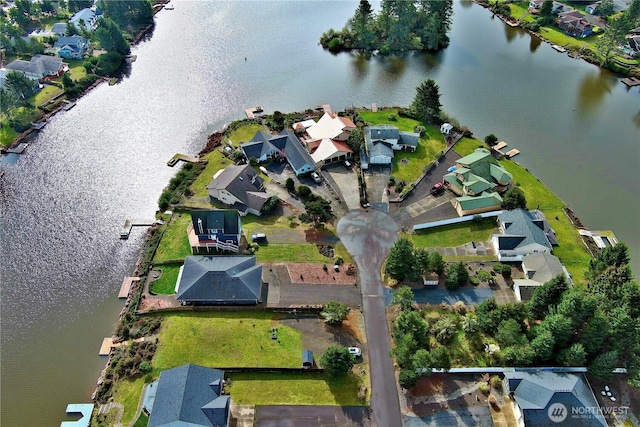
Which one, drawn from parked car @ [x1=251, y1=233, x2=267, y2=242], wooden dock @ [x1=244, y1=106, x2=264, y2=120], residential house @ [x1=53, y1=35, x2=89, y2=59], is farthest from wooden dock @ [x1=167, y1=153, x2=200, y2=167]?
residential house @ [x1=53, y1=35, x2=89, y2=59]

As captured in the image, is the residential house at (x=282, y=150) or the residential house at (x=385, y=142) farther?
the residential house at (x=385, y=142)

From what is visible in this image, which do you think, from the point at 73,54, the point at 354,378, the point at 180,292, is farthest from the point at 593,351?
the point at 73,54

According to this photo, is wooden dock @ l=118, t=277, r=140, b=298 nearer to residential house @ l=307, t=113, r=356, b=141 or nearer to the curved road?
the curved road

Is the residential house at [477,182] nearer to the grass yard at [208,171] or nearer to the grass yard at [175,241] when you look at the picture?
the grass yard at [208,171]

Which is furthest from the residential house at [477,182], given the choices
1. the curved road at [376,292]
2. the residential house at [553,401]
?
the residential house at [553,401]

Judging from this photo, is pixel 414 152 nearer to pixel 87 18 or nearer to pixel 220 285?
pixel 220 285

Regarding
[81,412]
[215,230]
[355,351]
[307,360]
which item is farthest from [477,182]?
[81,412]
